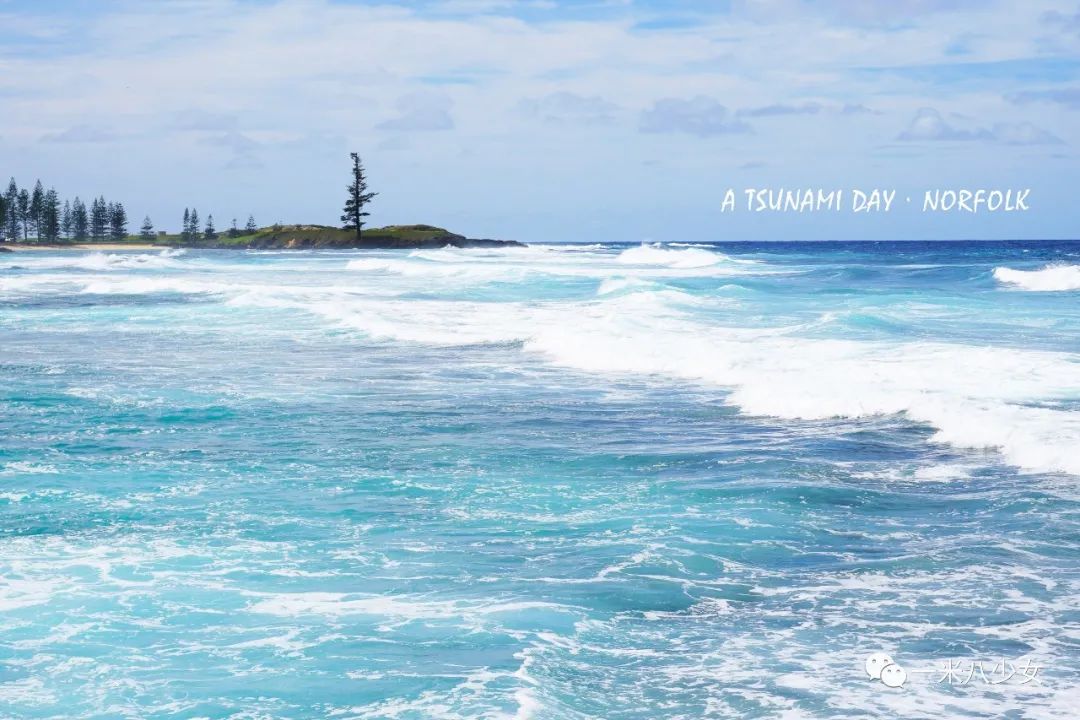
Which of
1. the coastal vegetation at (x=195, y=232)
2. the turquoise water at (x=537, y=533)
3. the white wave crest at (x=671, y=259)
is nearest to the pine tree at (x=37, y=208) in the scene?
the coastal vegetation at (x=195, y=232)

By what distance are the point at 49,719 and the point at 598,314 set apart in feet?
86.1

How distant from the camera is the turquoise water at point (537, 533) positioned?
6.76m

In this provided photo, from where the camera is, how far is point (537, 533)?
9.80m

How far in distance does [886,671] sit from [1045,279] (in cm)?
4599

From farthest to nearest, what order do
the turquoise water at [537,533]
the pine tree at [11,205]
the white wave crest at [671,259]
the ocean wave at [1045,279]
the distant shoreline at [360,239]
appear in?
the pine tree at [11,205] < the distant shoreline at [360,239] < the white wave crest at [671,259] < the ocean wave at [1045,279] < the turquoise water at [537,533]

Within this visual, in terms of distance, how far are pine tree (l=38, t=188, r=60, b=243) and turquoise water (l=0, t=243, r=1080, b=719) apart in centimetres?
14189

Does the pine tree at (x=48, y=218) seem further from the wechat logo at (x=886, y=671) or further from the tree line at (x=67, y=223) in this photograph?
the wechat logo at (x=886, y=671)

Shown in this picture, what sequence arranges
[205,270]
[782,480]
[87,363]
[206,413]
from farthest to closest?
[205,270]
[87,363]
[206,413]
[782,480]

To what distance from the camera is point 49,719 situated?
6.26 m

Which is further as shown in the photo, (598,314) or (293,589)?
(598,314)

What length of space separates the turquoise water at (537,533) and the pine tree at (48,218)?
141889 mm

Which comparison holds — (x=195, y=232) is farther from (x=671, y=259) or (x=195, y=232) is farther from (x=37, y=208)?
(x=671, y=259)

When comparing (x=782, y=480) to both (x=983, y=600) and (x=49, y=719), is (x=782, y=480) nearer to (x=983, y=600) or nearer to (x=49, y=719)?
(x=983, y=600)

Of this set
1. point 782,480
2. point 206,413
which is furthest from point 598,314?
point 782,480
